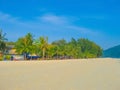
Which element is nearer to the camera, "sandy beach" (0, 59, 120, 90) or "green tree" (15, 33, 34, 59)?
"sandy beach" (0, 59, 120, 90)

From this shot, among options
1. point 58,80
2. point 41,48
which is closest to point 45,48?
point 41,48

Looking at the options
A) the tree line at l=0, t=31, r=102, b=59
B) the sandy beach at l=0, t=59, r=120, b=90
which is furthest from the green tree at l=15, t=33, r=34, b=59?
the sandy beach at l=0, t=59, r=120, b=90

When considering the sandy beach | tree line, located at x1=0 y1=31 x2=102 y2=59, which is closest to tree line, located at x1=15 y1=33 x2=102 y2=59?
tree line, located at x1=0 y1=31 x2=102 y2=59

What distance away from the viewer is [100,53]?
445 ft

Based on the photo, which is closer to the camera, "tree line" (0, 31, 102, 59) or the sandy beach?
the sandy beach

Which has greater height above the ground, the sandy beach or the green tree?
the green tree

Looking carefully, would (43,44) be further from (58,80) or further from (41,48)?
(58,80)

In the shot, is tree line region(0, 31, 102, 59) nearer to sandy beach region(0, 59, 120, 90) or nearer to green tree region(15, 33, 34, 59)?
green tree region(15, 33, 34, 59)

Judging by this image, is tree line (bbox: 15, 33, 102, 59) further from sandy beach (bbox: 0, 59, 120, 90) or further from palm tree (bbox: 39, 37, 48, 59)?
sandy beach (bbox: 0, 59, 120, 90)

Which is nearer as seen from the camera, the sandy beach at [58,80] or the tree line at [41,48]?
the sandy beach at [58,80]

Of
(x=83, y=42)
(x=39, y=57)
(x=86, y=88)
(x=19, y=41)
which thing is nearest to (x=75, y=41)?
(x=83, y=42)

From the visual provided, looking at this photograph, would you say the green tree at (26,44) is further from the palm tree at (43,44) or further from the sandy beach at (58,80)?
the sandy beach at (58,80)

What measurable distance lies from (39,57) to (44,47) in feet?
18.2

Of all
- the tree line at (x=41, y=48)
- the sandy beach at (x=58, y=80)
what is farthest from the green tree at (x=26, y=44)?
the sandy beach at (x=58, y=80)
